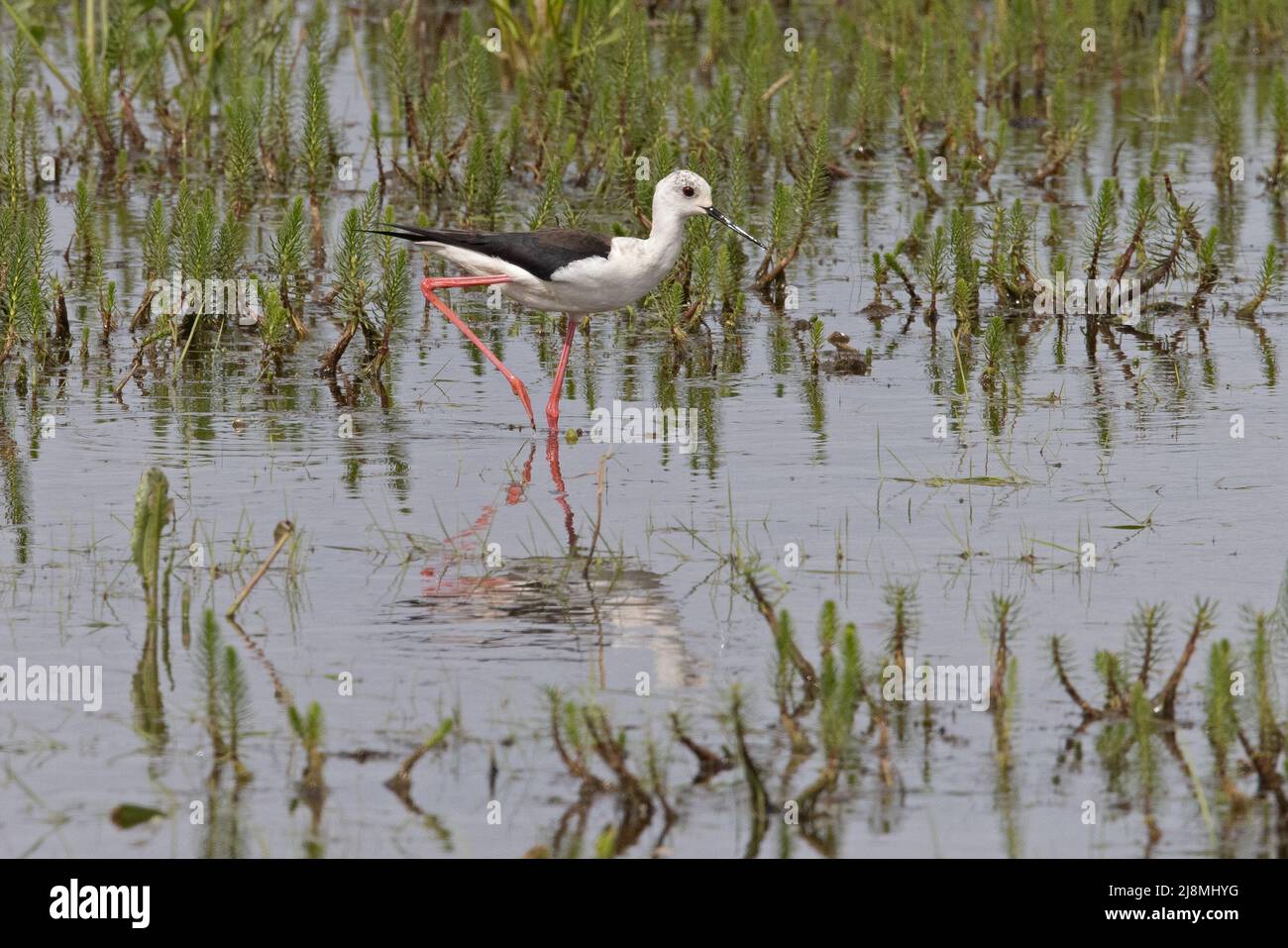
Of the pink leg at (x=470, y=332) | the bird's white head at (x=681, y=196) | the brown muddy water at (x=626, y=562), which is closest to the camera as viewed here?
the brown muddy water at (x=626, y=562)

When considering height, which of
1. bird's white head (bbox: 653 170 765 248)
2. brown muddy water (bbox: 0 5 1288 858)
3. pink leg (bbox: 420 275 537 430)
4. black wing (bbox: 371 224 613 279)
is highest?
bird's white head (bbox: 653 170 765 248)

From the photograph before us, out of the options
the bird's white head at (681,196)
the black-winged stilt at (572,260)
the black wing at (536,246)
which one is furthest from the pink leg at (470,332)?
the bird's white head at (681,196)

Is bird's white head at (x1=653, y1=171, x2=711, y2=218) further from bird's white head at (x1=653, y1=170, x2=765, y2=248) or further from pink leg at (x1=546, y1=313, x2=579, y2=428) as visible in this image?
pink leg at (x1=546, y1=313, x2=579, y2=428)

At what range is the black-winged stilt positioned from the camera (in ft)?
30.2

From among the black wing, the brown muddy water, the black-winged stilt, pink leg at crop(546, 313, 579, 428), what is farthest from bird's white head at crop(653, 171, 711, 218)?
the brown muddy water

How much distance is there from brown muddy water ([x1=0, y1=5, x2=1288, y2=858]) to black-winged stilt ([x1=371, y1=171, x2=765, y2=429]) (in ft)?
1.37

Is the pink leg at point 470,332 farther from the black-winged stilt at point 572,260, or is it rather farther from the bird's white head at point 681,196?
the bird's white head at point 681,196

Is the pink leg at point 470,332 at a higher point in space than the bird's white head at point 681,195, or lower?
lower

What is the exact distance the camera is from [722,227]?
11500mm

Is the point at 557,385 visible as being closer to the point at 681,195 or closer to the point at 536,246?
the point at 536,246

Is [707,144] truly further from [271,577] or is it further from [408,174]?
[271,577]

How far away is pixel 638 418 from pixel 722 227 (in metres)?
2.54

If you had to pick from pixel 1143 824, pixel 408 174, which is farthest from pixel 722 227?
pixel 1143 824

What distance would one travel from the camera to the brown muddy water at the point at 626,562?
522 cm
